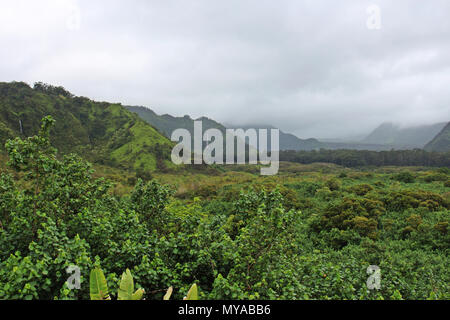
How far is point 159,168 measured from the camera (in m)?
51.9

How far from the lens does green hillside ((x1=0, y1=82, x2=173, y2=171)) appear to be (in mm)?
55562

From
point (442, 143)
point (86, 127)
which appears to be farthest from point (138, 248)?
point (442, 143)

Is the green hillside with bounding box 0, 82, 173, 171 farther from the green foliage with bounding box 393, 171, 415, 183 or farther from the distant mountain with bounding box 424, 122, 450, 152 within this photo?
the distant mountain with bounding box 424, 122, 450, 152

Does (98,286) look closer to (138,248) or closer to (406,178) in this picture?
(138,248)

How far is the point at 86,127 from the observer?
72.6m

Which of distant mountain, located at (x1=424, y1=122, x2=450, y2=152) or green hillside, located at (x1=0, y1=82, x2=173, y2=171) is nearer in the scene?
green hillside, located at (x1=0, y1=82, x2=173, y2=171)

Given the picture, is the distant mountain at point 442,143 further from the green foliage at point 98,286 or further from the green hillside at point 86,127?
the green foliage at point 98,286

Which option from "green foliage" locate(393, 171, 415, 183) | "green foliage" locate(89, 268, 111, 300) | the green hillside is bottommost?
"green foliage" locate(89, 268, 111, 300)

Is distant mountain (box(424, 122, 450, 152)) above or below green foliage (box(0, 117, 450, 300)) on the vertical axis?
above

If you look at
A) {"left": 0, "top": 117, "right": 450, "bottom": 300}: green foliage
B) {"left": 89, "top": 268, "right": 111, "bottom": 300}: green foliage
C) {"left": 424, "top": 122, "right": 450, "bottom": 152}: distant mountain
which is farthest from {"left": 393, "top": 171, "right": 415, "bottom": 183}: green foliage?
{"left": 424, "top": 122, "right": 450, "bottom": 152}: distant mountain

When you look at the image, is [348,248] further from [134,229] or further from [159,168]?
[159,168]

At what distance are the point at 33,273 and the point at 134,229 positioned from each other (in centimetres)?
171

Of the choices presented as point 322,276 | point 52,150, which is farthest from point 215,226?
point 52,150
